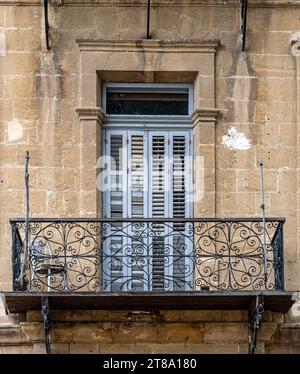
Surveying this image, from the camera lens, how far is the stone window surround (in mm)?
22234

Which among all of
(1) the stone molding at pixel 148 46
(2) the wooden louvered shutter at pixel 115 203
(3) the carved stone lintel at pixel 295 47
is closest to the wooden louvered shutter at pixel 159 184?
(2) the wooden louvered shutter at pixel 115 203

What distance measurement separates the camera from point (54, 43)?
73.8 ft

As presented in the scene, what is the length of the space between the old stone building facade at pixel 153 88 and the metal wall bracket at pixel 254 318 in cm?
42

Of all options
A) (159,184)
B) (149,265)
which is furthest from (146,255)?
(159,184)

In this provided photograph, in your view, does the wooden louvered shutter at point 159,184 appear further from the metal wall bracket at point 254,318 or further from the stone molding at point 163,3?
the stone molding at point 163,3

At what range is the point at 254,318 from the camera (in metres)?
21.1

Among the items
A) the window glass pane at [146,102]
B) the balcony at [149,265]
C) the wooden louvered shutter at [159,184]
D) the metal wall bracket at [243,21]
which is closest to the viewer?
the balcony at [149,265]

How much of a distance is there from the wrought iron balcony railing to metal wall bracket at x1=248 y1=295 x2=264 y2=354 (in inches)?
12.1

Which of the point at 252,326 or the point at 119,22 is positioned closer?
the point at 252,326

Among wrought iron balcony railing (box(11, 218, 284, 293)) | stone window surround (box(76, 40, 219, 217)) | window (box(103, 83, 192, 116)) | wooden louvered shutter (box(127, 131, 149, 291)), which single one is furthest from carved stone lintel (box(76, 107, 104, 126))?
wrought iron balcony railing (box(11, 218, 284, 293))

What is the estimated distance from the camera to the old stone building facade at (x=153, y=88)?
22.1m

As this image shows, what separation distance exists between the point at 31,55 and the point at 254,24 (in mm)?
2796

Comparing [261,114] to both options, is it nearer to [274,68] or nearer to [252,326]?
[274,68]
